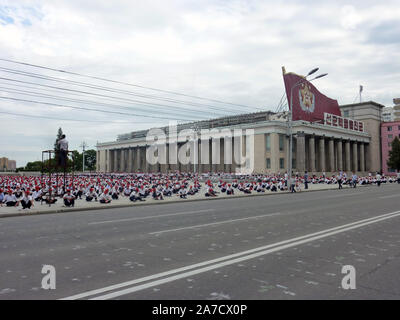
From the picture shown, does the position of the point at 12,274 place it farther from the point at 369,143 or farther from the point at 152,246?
the point at 369,143

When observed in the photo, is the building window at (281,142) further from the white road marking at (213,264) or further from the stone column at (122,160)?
the white road marking at (213,264)

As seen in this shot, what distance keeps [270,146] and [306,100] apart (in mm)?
12400

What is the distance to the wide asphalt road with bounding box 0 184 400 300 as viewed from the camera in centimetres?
421

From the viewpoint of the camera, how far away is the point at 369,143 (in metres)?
89.4

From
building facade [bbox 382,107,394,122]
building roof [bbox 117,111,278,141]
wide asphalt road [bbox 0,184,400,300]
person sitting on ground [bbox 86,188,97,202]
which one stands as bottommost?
wide asphalt road [bbox 0,184,400,300]

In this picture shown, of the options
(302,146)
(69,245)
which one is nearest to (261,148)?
(302,146)

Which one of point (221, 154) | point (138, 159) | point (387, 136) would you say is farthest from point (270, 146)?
point (138, 159)

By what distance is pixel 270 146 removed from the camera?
67000 millimetres

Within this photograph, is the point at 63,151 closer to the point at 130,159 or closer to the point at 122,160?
the point at 130,159

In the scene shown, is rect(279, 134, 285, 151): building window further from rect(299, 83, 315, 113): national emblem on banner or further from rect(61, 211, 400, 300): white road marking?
rect(61, 211, 400, 300): white road marking

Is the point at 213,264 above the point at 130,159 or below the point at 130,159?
below

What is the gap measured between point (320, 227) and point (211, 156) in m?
70.2

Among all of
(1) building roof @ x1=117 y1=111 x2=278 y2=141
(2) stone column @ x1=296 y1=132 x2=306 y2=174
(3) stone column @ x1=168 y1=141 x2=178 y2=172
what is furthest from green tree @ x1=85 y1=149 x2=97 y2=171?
(2) stone column @ x1=296 y1=132 x2=306 y2=174

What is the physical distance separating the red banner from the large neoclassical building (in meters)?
1.84
